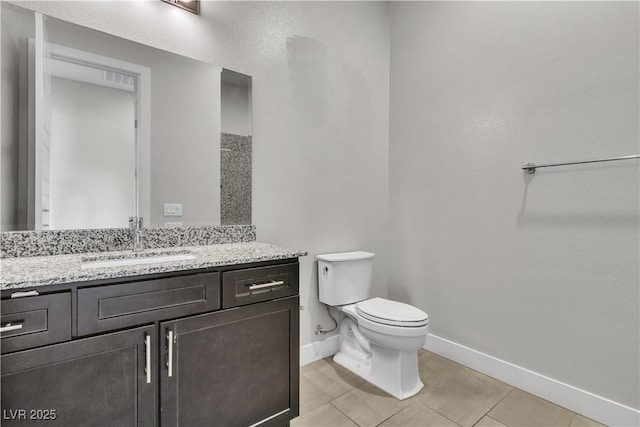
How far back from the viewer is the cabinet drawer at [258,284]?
125 cm

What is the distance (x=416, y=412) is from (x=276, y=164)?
161cm

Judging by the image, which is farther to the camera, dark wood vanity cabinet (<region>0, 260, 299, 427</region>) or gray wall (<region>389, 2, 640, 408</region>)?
gray wall (<region>389, 2, 640, 408</region>)

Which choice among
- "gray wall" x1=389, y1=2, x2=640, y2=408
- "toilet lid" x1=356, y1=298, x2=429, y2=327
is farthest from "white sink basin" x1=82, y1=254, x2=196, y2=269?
"gray wall" x1=389, y1=2, x2=640, y2=408

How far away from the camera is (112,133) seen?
1.46 metres

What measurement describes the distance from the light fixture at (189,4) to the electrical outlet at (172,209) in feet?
3.38

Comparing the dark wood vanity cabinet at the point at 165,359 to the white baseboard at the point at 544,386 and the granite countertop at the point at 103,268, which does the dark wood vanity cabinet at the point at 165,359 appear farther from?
the white baseboard at the point at 544,386

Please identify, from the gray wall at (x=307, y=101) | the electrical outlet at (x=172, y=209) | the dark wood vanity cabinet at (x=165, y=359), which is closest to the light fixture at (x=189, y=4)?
the gray wall at (x=307, y=101)

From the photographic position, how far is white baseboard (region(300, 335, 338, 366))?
6.88 ft

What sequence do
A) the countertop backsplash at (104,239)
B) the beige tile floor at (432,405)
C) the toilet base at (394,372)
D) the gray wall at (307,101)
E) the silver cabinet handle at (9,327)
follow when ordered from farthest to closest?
the toilet base at (394,372), the gray wall at (307,101), the beige tile floor at (432,405), the countertop backsplash at (104,239), the silver cabinet handle at (9,327)

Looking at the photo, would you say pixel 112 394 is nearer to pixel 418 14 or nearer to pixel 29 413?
pixel 29 413

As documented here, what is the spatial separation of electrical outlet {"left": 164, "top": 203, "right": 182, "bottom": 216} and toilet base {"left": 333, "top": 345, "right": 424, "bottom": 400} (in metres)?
1.40

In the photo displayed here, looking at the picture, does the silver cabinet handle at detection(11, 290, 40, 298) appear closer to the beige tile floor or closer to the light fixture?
the beige tile floor

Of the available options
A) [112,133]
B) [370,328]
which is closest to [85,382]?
[112,133]

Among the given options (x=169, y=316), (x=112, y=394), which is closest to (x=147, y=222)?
(x=169, y=316)
